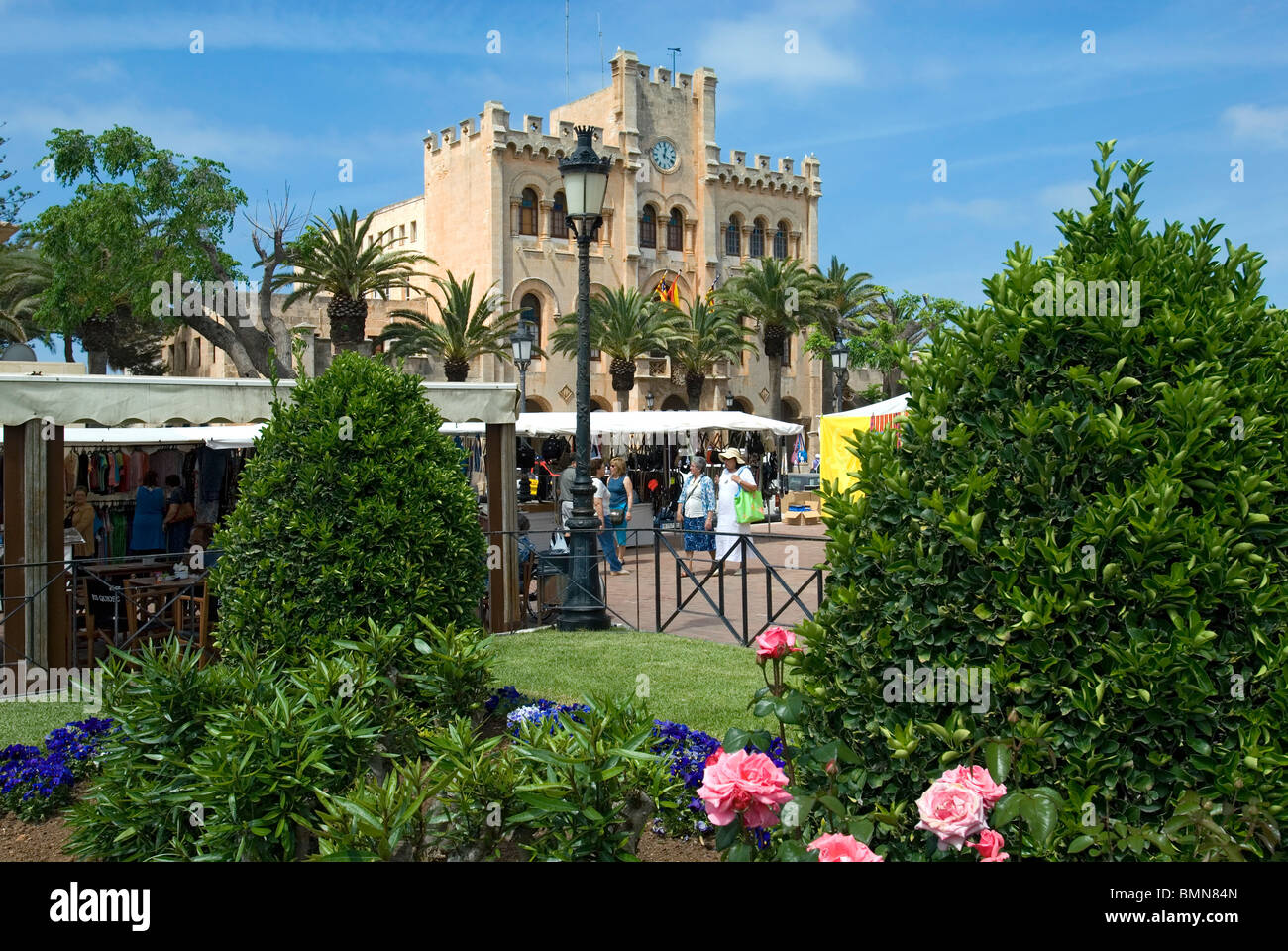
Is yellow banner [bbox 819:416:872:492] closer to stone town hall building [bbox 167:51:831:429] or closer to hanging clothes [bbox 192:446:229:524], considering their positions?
hanging clothes [bbox 192:446:229:524]

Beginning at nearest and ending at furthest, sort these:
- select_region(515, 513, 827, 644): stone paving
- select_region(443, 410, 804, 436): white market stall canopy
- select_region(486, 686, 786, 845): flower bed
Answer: select_region(486, 686, 786, 845): flower bed, select_region(515, 513, 827, 644): stone paving, select_region(443, 410, 804, 436): white market stall canopy

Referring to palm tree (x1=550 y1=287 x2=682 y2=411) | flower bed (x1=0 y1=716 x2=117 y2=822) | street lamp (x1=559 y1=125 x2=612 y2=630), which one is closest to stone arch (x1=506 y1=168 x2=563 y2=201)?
palm tree (x1=550 y1=287 x2=682 y2=411)

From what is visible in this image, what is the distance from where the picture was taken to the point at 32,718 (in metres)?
7.07

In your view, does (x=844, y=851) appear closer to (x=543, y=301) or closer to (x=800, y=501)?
(x=800, y=501)

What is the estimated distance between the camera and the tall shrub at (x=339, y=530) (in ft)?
18.4

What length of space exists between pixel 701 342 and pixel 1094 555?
38.6 metres

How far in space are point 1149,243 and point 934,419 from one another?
0.74 meters

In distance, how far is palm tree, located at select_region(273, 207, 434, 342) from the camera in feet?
102

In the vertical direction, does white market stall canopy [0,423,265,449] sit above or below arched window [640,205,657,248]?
below

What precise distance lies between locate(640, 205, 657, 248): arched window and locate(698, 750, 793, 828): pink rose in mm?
46099

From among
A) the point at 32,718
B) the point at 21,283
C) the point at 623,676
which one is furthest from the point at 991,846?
the point at 21,283

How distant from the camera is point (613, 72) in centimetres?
4606

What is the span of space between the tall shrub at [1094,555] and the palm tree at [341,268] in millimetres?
29927
